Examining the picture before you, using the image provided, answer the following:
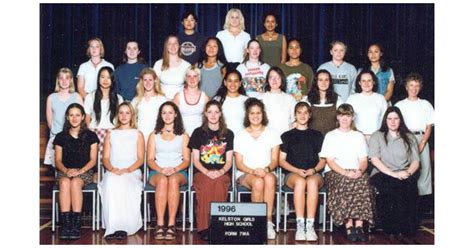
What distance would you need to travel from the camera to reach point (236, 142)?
584 centimetres

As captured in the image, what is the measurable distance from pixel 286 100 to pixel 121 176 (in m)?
1.50

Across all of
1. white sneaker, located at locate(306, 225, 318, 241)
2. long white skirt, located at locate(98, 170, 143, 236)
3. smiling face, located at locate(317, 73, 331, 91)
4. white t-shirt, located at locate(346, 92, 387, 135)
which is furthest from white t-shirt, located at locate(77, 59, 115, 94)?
white sneaker, located at locate(306, 225, 318, 241)

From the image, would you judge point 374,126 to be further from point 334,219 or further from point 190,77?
point 190,77

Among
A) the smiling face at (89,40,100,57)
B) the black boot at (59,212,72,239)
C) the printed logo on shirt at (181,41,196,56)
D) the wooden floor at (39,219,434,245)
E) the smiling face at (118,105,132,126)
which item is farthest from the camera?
the printed logo on shirt at (181,41,196,56)

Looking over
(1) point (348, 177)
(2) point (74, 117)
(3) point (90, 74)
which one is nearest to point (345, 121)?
(1) point (348, 177)

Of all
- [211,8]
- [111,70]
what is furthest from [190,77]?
[211,8]

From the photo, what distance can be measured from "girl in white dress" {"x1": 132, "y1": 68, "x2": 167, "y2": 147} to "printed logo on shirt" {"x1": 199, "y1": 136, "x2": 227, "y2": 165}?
566 mm

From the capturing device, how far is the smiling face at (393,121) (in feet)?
19.0

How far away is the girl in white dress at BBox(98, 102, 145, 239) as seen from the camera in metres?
5.68

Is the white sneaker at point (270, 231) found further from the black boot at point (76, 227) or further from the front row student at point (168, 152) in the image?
the black boot at point (76, 227)

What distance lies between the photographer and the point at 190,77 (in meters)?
6.07

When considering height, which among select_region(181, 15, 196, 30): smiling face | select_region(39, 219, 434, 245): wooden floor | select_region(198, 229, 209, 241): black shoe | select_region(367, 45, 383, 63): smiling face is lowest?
select_region(39, 219, 434, 245): wooden floor

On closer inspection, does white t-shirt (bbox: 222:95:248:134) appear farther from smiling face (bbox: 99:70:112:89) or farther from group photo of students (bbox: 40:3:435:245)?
smiling face (bbox: 99:70:112:89)

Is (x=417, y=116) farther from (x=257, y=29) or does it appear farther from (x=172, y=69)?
(x=172, y=69)
